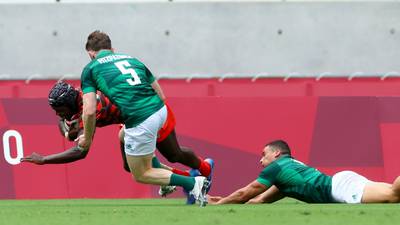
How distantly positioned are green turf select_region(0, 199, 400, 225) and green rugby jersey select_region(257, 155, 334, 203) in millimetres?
291

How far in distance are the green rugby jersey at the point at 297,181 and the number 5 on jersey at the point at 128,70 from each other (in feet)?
5.45

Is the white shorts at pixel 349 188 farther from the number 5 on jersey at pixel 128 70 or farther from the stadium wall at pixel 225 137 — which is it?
the stadium wall at pixel 225 137

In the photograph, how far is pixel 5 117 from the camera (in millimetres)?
17000

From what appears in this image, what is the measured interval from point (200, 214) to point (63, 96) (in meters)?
2.97

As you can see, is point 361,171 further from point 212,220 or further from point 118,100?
point 212,220

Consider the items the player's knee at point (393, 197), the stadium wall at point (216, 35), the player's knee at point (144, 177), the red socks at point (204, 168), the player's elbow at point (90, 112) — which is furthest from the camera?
the stadium wall at point (216, 35)

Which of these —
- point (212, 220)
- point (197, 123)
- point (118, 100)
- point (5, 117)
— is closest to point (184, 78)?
point (197, 123)

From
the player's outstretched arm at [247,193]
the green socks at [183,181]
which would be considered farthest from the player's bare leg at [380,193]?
the green socks at [183,181]

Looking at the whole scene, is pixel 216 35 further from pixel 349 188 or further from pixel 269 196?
pixel 349 188

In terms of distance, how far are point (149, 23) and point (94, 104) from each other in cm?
1133

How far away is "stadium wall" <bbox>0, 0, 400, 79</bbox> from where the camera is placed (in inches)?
962

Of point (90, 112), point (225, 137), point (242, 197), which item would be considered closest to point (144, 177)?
point (90, 112)

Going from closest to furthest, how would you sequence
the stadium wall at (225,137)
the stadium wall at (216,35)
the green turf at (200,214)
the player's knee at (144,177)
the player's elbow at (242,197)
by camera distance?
the green turf at (200,214)
the player's knee at (144,177)
the player's elbow at (242,197)
the stadium wall at (225,137)
the stadium wall at (216,35)

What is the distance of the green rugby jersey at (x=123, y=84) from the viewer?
Result: 1347cm
